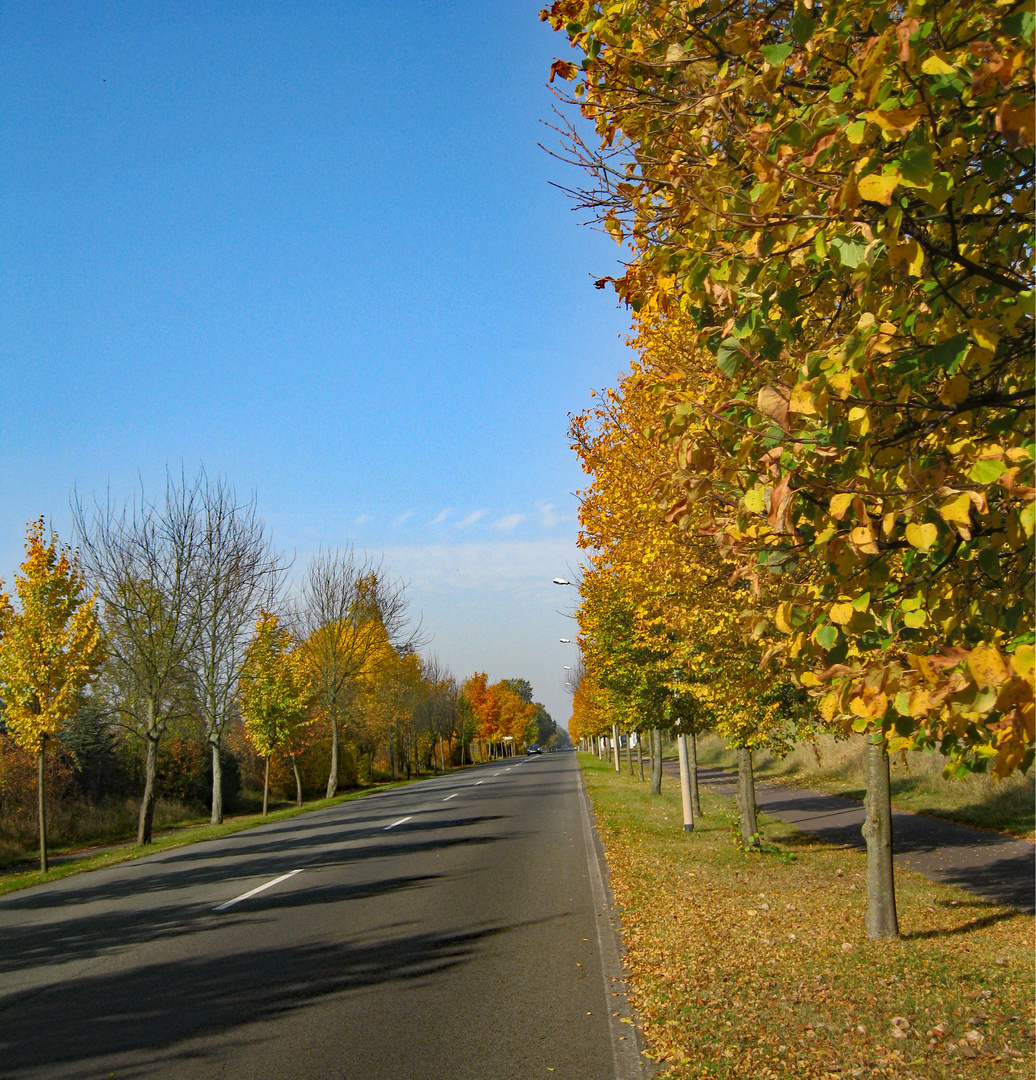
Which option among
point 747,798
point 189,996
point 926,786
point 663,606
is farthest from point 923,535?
point 926,786

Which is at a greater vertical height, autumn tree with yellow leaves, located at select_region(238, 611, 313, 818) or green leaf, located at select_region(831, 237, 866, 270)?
green leaf, located at select_region(831, 237, 866, 270)

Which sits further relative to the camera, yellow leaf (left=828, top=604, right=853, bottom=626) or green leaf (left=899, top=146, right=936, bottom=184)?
yellow leaf (left=828, top=604, right=853, bottom=626)

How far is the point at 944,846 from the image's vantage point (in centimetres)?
1502

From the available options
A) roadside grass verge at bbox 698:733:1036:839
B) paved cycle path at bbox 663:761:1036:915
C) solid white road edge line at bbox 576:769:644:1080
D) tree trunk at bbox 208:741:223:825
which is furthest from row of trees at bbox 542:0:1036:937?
tree trunk at bbox 208:741:223:825

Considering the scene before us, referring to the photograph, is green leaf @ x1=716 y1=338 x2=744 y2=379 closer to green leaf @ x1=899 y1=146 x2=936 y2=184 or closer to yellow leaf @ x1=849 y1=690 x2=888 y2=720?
green leaf @ x1=899 y1=146 x2=936 y2=184

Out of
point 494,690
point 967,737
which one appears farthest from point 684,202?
point 494,690

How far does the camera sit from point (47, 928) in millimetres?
9742

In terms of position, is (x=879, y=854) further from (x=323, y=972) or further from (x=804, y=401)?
(x=804, y=401)

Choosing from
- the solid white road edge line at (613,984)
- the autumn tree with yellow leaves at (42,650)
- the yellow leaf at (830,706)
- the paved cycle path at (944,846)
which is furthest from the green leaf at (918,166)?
the autumn tree with yellow leaves at (42,650)

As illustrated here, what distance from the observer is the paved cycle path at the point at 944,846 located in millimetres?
11367

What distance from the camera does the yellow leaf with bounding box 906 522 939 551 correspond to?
2436mm

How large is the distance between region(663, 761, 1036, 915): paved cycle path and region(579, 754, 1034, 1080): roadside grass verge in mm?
566

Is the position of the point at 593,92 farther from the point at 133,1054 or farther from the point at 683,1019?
the point at 133,1054

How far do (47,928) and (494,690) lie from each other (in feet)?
345
